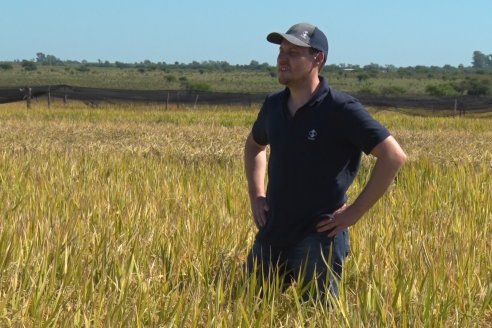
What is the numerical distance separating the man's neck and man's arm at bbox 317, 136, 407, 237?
1.04ft

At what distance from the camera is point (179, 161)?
8.01 meters

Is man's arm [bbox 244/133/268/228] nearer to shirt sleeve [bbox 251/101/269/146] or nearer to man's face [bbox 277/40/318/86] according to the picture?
shirt sleeve [bbox 251/101/269/146]

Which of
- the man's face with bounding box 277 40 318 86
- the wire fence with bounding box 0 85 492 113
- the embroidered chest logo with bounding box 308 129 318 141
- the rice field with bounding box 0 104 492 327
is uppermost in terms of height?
the man's face with bounding box 277 40 318 86

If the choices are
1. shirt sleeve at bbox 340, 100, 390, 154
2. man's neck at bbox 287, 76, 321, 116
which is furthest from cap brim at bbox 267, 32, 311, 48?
shirt sleeve at bbox 340, 100, 390, 154

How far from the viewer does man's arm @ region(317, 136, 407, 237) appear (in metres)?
2.77

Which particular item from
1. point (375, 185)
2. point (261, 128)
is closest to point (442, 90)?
point (261, 128)

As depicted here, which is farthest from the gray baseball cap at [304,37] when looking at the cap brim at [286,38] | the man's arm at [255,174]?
the man's arm at [255,174]

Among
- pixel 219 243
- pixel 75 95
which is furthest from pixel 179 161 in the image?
pixel 75 95

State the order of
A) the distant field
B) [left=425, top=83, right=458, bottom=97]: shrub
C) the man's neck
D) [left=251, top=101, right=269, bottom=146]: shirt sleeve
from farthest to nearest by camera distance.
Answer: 1. the distant field
2. [left=425, top=83, right=458, bottom=97]: shrub
3. [left=251, top=101, right=269, bottom=146]: shirt sleeve
4. the man's neck

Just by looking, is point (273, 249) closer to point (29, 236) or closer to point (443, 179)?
point (29, 236)

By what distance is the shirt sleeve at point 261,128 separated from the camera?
3105 millimetres

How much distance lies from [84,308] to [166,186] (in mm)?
2965

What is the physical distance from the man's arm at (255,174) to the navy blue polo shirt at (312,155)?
0.15m

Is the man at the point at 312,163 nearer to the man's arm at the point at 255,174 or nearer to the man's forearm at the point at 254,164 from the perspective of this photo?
the man's arm at the point at 255,174
